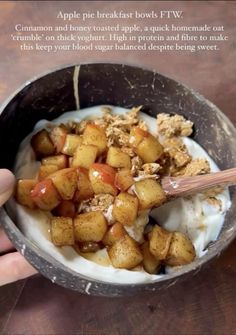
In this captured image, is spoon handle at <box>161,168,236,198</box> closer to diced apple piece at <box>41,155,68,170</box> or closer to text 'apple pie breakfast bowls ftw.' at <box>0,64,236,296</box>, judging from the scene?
text 'apple pie breakfast bowls ftw.' at <box>0,64,236,296</box>

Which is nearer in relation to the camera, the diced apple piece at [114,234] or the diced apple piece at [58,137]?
the diced apple piece at [114,234]

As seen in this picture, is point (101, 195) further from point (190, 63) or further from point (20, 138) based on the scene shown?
point (190, 63)

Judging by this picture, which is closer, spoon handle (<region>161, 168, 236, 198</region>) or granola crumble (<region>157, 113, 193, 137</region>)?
spoon handle (<region>161, 168, 236, 198</region>)

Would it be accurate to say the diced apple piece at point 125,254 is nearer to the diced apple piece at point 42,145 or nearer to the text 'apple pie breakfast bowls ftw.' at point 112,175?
the text 'apple pie breakfast bowls ftw.' at point 112,175

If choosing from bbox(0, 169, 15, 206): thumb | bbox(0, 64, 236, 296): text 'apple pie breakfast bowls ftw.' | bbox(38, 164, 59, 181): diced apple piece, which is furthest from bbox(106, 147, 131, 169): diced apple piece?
bbox(0, 169, 15, 206): thumb

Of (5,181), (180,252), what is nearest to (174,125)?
(180,252)

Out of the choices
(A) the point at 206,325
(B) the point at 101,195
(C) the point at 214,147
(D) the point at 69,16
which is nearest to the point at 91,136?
(B) the point at 101,195

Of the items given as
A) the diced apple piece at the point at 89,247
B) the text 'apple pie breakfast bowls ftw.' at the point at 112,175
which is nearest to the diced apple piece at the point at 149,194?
the text 'apple pie breakfast bowls ftw.' at the point at 112,175
